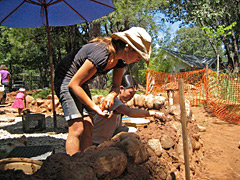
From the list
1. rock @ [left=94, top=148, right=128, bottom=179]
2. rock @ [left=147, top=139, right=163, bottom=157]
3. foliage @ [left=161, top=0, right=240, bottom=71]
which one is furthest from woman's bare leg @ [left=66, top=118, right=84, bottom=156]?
foliage @ [left=161, top=0, right=240, bottom=71]

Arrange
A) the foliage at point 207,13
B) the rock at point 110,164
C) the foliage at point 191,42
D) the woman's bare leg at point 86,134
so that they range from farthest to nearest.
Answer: the foliage at point 191,42 < the foliage at point 207,13 < the woman's bare leg at point 86,134 < the rock at point 110,164

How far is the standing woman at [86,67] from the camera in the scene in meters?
1.61

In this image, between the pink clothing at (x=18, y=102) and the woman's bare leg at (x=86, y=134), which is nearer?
the woman's bare leg at (x=86, y=134)

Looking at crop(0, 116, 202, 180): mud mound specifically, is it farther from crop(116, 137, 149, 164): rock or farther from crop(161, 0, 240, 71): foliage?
crop(161, 0, 240, 71): foliage

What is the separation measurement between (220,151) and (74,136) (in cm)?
277

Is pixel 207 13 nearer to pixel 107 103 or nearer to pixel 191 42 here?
pixel 107 103

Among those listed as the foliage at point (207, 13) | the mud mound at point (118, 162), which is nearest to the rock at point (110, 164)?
the mud mound at point (118, 162)

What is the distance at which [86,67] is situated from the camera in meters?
1.58

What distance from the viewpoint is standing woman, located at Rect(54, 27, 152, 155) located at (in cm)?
161

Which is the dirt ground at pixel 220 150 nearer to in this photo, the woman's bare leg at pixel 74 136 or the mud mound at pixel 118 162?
the mud mound at pixel 118 162

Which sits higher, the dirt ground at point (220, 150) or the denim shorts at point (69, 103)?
the denim shorts at point (69, 103)

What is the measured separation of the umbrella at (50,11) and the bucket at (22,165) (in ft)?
8.39

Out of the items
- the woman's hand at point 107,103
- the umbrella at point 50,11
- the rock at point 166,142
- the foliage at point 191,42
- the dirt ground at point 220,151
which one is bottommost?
the dirt ground at point 220,151

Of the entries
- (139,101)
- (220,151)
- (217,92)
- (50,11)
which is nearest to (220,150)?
(220,151)
